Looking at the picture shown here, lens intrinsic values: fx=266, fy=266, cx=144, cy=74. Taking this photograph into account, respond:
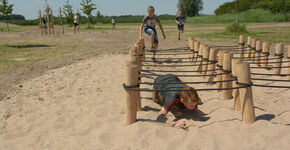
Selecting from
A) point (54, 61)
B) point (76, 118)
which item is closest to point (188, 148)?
point (76, 118)

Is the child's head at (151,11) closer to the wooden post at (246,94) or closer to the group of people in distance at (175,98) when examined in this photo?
the group of people in distance at (175,98)

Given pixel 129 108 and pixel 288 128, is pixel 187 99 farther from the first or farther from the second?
pixel 288 128

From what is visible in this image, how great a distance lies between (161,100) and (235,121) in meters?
→ 1.30

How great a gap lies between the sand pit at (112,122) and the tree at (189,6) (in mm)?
63388

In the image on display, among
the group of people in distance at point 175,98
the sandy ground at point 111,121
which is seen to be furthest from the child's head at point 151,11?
the group of people in distance at point 175,98

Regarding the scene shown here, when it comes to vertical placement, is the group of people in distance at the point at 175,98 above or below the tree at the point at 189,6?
below

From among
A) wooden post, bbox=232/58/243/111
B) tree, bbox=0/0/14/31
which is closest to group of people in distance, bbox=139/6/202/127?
wooden post, bbox=232/58/243/111

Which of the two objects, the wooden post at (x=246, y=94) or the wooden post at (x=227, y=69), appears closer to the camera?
the wooden post at (x=246, y=94)

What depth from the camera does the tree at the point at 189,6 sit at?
2596 inches

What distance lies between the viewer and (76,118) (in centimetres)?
389

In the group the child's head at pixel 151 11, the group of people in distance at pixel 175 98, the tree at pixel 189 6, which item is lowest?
the group of people in distance at pixel 175 98

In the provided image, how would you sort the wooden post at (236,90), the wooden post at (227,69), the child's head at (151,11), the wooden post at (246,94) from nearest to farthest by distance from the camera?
the wooden post at (246,94)
the wooden post at (236,90)
the wooden post at (227,69)
the child's head at (151,11)

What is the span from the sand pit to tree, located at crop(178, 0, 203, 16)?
63.4 metres

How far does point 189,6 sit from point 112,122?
6575 centimetres
